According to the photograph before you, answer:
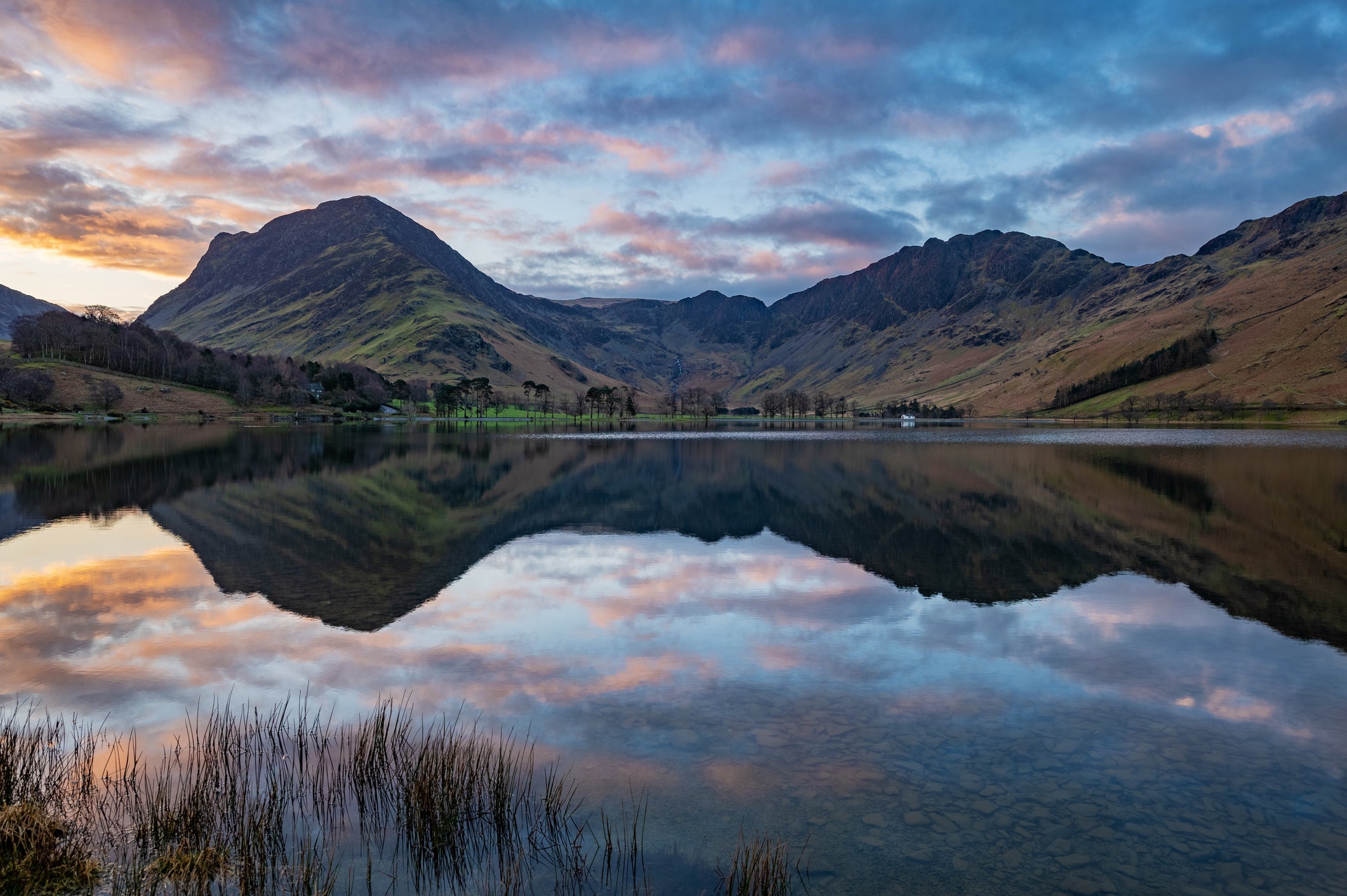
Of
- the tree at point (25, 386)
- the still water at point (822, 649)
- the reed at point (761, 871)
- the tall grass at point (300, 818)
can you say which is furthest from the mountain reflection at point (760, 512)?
the tree at point (25, 386)

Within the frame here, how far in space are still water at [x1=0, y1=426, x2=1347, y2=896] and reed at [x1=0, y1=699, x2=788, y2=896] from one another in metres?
1.18

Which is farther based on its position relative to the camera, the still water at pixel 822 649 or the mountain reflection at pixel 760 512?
the mountain reflection at pixel 760 512

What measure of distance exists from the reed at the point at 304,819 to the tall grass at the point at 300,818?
3 centimetres

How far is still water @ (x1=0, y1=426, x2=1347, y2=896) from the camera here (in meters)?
12.2

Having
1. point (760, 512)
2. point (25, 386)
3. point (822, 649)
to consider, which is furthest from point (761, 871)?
point (25, 386)

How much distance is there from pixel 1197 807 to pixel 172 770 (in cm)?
1879

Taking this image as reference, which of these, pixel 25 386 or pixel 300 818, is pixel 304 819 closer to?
pixel 300 818

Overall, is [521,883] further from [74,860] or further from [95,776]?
[95,776]

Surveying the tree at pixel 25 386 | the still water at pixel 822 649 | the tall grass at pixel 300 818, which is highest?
the tree at pixel 25 386

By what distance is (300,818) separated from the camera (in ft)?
39.8

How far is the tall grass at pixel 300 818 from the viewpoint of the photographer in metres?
10.4

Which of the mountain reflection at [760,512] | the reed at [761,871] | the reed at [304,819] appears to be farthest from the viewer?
the mountain reflection at [760,512]

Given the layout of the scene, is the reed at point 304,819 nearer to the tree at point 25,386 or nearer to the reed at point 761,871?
the reed at point 761,871

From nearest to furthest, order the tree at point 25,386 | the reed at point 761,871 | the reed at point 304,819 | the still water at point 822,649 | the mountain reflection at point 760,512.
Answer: the reed at point 761,871 → the reed at point 304,819 → the still water at point 822,649 → the mountain reflection at point 760,512 → the tree at point 25,386
